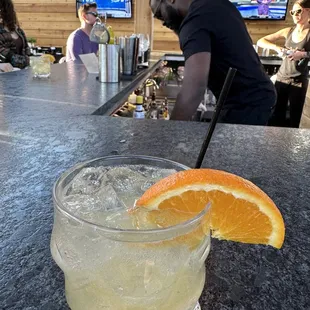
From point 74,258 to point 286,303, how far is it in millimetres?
278

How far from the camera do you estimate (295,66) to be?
3.85 meters

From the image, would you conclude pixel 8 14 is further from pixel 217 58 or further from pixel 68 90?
pixel 217 58

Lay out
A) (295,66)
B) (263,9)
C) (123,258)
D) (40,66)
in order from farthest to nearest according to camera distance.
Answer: (263,9) → (295,66) → (40,66) → (123,258)

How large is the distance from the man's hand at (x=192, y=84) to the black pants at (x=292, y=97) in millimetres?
2651

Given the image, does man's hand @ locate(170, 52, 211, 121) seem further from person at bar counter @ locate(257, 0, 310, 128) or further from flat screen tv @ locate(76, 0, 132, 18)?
flat screen tv @ locate(76, 0, 132, 18)

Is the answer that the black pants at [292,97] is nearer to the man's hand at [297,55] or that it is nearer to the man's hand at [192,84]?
the man's hand at [297,55]

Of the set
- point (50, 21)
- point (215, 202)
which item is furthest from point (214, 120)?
point (50, 21)

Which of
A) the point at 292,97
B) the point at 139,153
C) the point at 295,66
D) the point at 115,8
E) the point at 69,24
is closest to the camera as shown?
the point at 139,153

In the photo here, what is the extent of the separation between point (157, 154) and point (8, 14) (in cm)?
283

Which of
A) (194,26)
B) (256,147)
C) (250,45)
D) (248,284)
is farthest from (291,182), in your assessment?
(250,45)

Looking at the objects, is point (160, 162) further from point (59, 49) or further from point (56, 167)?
point (59, 49)

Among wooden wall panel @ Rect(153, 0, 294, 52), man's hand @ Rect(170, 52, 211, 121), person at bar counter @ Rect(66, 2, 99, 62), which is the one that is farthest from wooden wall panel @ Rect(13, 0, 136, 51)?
man's hand @ Rect(170, 52, 211, 121)

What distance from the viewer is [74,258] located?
359 millimetres

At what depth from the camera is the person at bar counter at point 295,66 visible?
367 cm
